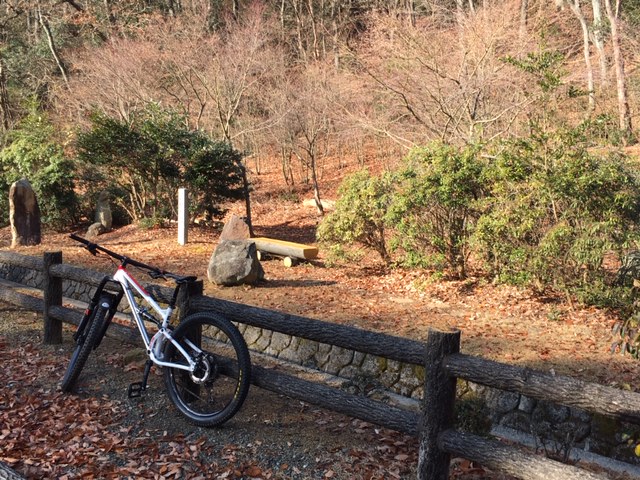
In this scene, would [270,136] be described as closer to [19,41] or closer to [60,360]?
[19,41]

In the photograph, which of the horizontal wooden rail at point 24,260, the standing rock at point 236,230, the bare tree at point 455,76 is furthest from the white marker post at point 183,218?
the horizontal wooden rail at point 24,260

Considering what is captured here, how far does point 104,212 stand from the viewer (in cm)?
1580

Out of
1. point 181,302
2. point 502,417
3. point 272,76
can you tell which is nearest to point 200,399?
point 181,302

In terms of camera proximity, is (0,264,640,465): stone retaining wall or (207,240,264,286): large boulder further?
(207,240,264,286): large boulder

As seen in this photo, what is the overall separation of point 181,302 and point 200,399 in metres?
0.71

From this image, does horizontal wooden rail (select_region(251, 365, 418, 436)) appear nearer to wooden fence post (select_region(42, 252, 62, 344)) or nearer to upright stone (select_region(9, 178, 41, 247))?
wooden fence post (select_region(42, 252, 62, 344))

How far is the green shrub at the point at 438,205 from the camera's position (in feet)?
28.0

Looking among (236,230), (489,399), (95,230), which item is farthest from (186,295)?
(95,230)

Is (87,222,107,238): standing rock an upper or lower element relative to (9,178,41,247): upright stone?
lower

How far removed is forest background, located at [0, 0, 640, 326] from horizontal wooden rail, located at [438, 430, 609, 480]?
174 inches

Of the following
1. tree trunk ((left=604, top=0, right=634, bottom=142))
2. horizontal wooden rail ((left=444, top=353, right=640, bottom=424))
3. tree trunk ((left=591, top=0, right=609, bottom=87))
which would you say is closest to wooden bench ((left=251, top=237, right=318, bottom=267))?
horizontal wooden rail ((left=444, top=353, right=640, bottom=424))

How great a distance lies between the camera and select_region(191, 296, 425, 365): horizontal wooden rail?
11.6ft

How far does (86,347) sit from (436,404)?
2.86m

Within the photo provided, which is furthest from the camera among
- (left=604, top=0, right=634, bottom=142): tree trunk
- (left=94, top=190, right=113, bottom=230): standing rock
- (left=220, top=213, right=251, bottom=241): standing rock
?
(left=604, top=0, right=634, bottom=142): tree trunk
